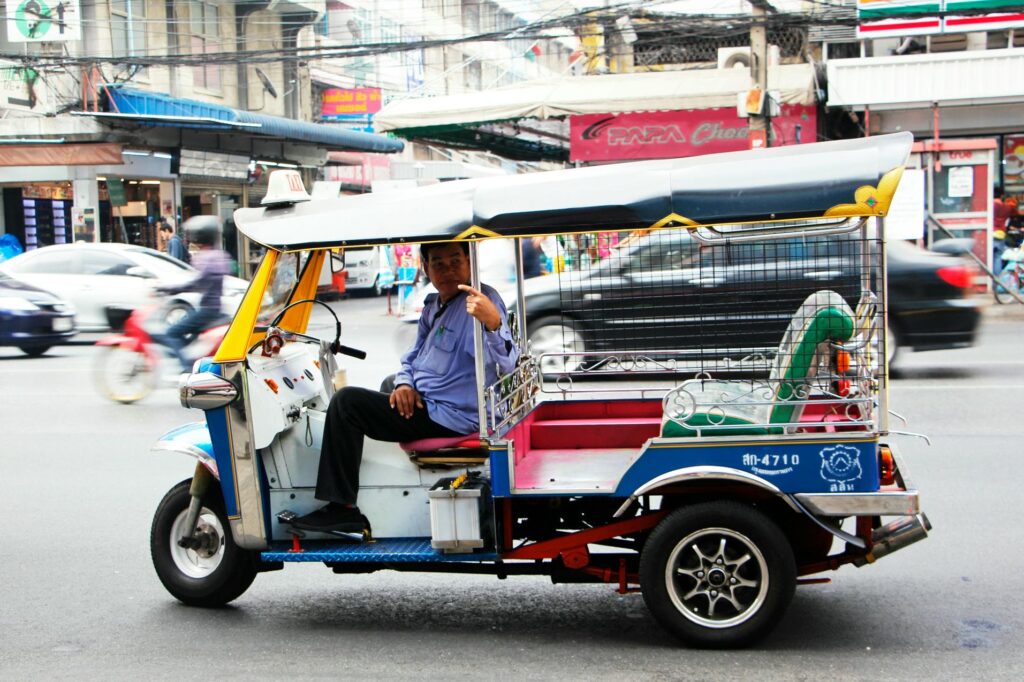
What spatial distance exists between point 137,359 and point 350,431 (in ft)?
24.5

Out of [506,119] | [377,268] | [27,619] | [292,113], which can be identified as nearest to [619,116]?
[506,119]

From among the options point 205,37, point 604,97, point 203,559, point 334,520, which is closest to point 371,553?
point 334,520

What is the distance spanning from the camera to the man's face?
4938 millimetres

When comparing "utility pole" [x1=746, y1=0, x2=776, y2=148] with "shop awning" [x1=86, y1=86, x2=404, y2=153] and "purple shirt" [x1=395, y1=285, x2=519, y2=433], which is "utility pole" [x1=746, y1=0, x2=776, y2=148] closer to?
"shop awning" [x1=86, y1=86, x2=404, y2=153]

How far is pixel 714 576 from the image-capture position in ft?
14.5

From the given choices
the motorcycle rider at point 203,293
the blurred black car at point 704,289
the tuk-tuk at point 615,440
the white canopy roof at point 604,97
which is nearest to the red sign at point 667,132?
the white canopy roof at point 604,97

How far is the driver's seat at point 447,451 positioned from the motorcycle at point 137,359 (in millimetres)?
7107

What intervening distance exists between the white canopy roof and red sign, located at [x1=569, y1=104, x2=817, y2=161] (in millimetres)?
1033

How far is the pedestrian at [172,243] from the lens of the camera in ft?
76.2

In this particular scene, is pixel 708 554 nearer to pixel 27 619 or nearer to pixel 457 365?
pixel 457 365

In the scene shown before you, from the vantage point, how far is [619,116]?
22.7 metres

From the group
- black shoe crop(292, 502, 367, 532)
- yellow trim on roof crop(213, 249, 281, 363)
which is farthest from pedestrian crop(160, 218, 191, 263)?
black shoe crop(292, 502, 367, 532)

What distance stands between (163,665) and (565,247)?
10.3 feet

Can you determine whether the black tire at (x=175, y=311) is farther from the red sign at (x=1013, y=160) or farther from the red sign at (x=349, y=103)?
the red sign at (x=349, y=103)
